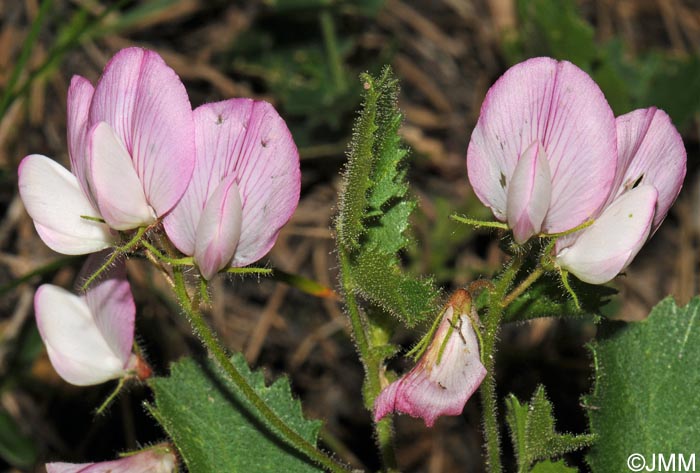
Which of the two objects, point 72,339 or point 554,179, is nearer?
point 554,179

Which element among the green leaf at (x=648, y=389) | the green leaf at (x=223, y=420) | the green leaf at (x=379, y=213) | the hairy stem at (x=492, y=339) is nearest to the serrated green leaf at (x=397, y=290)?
the green leaf at (x=379, y=213)

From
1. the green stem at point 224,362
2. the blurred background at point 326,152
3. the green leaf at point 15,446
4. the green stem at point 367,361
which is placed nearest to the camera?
the green stem at point 224,362

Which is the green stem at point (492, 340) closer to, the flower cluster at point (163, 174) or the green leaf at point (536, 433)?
the green leaf at point (536, 433)

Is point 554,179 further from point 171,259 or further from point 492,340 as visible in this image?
point 171,259

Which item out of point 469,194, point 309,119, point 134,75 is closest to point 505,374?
point 469,194

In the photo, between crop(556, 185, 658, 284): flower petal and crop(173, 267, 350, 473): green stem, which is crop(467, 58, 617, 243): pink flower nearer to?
crop(556, 185, 658, 284): flower petal

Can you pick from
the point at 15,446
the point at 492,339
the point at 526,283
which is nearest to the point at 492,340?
the point at 492,339

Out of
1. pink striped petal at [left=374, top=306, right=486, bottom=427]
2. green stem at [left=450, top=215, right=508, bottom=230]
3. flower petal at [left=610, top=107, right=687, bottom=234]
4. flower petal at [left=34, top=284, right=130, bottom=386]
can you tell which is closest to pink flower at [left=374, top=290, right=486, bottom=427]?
pink striped petal at [left=374, top=306, right=486, bottom=427]

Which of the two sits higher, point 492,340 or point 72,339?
point 492,340

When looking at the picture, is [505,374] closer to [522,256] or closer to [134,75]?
[522,256]
